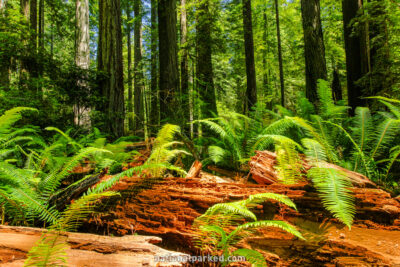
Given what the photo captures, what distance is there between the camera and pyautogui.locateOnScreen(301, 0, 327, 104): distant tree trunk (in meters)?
4.75

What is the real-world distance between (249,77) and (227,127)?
19.1 feet

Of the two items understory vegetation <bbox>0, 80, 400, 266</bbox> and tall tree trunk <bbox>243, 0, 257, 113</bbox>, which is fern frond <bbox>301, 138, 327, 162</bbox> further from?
tall tree trunk <bbox>243, 0, 257, 113</bbox>

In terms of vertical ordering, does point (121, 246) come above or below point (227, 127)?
below

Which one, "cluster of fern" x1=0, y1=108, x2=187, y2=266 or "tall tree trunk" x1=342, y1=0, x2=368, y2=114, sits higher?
"tall tree trunk" x1=342, y1=0, x2=368, y2=114

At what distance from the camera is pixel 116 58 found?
4.61m

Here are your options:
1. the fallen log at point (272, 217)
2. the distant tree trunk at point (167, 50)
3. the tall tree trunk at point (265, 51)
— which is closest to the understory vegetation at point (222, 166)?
the fallen log at point (272, 217)

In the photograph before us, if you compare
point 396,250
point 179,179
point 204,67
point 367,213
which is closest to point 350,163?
point 367,213

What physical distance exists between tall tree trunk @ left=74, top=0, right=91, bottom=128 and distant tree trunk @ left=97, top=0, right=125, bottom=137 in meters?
0.39

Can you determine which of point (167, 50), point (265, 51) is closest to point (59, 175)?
point (167, 50)

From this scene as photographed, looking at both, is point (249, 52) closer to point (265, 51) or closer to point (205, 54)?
point (205, 54)

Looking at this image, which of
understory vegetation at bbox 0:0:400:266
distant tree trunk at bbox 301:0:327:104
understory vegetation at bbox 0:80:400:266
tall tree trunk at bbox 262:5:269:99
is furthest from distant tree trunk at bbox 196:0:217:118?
tall tree trunk at bbox 262:5:269:99

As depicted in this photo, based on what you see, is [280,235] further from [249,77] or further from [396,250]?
[249,77]

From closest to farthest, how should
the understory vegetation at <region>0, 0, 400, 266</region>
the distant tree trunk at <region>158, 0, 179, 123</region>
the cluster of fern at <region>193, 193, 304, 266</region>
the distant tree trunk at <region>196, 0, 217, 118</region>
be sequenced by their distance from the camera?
the cluster of fern at <region>193, 193, 304, 266</region>, the understory vegetation at <region>0, 0, 400, 266</region>, the distant tree trunk at <region>158, 0, 179, 123</region>, the distant tree trunk at <region>196, 0, 217, 118</region>

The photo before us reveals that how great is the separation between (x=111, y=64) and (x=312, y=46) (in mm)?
4525
